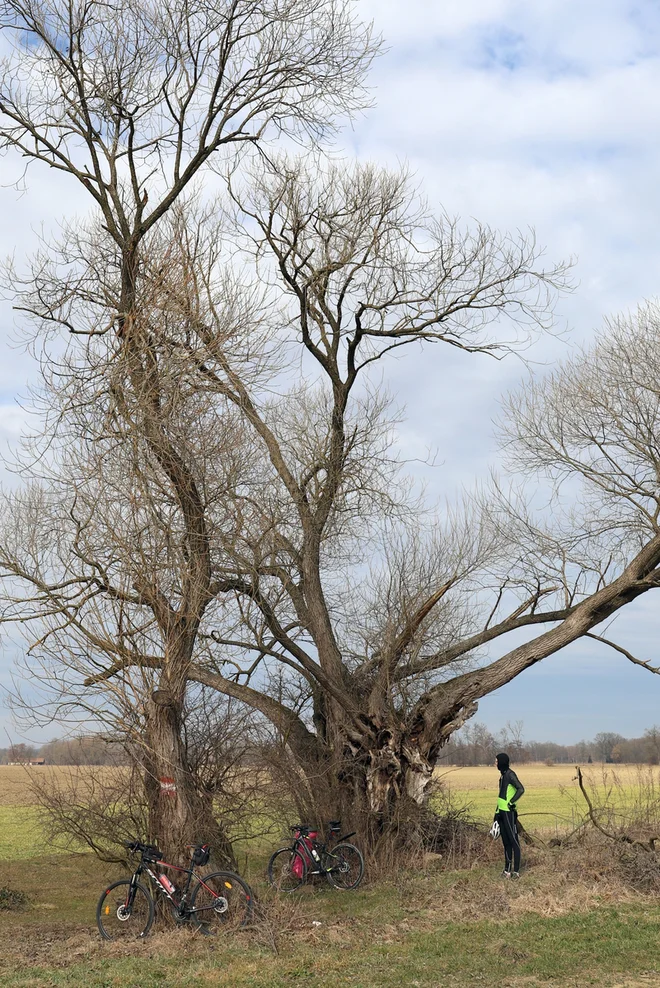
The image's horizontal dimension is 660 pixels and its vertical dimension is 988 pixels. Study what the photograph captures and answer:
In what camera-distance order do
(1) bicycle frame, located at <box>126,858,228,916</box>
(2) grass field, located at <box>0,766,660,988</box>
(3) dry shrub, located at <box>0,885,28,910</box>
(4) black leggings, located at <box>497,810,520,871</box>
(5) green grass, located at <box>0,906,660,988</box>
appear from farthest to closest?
(3) dry shrub, located at <box>0,885,28,910</box> < (4) black leggings, located at <box>497,810,520,871</box> < (1) bicycle frame, located at <box>126,858,228,916</box> < (2) grass field, located at <box>0,766,660,988</box> < (5) green grass, located at <box>0,906,660,988</box>

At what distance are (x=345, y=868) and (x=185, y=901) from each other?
4492 millimetres

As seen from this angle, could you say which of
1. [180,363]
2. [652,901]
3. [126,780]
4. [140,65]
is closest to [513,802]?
[652,901]

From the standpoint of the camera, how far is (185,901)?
11.1 metres

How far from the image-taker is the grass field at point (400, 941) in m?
9.11

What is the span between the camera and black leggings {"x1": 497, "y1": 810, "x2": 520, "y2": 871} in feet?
46.8

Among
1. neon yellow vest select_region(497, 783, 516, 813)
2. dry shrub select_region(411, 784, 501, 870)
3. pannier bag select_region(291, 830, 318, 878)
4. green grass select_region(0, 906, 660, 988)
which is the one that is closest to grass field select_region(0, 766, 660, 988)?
green grass select_region(0, 906, 660, 988)

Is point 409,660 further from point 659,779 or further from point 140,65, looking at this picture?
point 140,65

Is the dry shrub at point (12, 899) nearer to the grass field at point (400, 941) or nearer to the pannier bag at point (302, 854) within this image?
the grass field at point (400, 941)

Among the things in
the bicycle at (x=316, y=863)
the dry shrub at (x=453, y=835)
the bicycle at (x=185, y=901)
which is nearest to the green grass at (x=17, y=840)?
the bicycle at (x=316, y=863)

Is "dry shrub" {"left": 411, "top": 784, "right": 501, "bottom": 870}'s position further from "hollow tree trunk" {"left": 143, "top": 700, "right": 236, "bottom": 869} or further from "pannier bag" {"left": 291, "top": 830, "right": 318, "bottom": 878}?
"hollow tree trunk" {"left": 143, "top": 700, "right": 236, "bottom": 869}

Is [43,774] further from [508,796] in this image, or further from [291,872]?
[508,796]

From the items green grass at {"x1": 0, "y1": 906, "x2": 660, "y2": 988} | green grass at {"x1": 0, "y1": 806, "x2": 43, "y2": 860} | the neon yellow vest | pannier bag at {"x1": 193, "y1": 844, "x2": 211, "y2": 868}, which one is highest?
the neon yellow vest

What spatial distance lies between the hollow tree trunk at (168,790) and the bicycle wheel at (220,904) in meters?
0.69

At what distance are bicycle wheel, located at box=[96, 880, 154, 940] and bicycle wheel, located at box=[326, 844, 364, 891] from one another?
409cm
